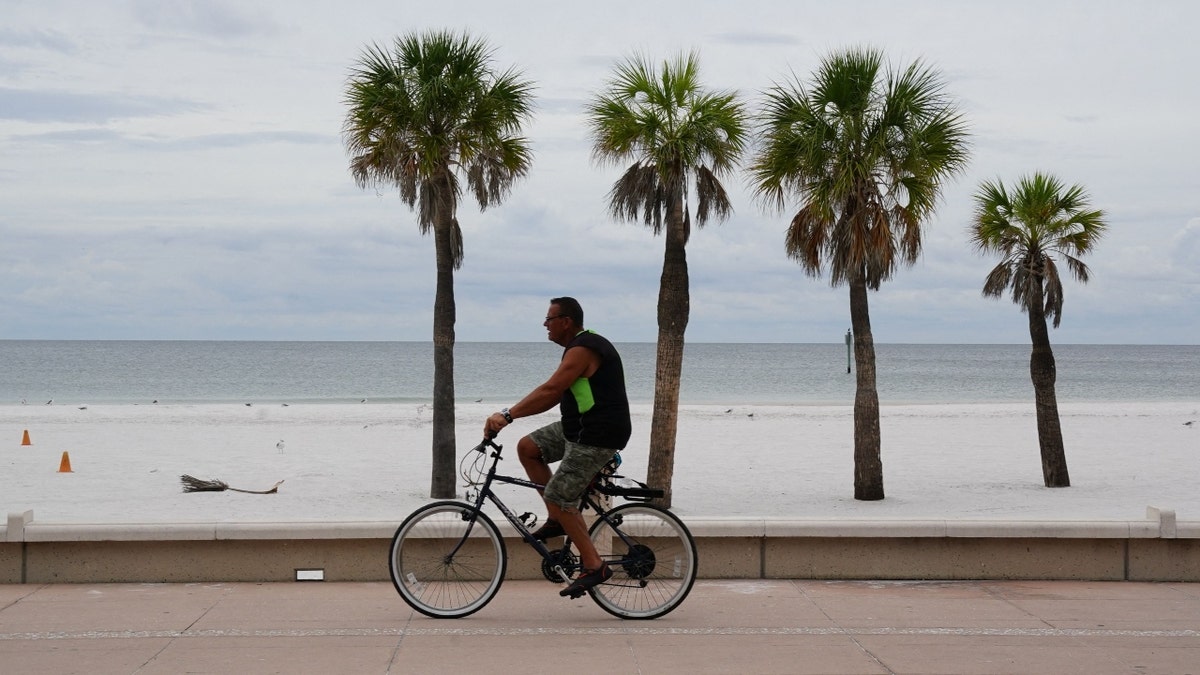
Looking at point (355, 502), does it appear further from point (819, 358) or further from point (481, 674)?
point (819, 358)

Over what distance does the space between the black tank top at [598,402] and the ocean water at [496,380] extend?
4899 centimetres

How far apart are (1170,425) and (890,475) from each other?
1644 centimetres

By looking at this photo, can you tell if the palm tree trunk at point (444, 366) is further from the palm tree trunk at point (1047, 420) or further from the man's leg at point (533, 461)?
the man's leg at point (533, 461)

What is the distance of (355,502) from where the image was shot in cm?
1647

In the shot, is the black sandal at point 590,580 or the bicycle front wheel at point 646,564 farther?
the bicycle front wheel at point 646,564

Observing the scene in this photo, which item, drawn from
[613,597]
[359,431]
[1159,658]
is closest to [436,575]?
[613,597]

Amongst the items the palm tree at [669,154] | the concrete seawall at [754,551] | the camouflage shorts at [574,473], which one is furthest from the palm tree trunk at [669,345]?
the camouflage shorts at [574,473]

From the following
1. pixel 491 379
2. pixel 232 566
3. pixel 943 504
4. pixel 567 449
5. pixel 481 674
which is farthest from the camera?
pixel 491 379

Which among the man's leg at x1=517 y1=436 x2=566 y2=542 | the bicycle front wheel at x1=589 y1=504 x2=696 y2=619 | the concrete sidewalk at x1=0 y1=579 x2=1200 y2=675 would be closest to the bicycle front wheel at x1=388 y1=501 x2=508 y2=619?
the concrete sidewalk at x1=0 y1=579 x2=1200 y2=675

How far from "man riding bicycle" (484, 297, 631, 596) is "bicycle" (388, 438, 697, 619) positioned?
5.5 inches

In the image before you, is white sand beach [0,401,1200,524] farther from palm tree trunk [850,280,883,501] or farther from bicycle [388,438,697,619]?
bicycle [388,438,697,619]

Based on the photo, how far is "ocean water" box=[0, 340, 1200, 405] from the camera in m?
63.2

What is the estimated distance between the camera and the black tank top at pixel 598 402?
629 cm

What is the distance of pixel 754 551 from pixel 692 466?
1423 centimetres
